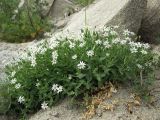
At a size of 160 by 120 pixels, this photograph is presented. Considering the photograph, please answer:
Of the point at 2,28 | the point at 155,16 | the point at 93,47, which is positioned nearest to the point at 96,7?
the point at 155,16

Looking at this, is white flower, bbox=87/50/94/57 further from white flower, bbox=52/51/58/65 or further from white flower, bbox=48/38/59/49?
white flower, bbox=48/38/59/49

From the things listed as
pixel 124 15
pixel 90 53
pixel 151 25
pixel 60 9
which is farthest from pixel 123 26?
pixel 60 9

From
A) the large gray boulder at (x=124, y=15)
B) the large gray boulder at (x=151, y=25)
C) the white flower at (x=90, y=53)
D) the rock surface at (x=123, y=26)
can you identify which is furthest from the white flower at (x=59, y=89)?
the large gray boulder at (x=151, y=25)

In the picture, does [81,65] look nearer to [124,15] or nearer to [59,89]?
[59,89]

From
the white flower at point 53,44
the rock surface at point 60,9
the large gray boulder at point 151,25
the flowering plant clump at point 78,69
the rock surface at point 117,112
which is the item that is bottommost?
the rock surface at point 117,112

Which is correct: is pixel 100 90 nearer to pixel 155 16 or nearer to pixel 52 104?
pixel 52 104

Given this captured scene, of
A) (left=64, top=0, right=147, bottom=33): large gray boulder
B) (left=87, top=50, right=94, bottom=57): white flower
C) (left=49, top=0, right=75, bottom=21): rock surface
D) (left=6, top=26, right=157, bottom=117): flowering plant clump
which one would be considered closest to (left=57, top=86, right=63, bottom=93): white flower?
(left=6, top=26, right=157, bottom=117): flowering plant clump

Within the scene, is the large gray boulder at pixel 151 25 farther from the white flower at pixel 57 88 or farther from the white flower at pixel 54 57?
the white flower at pixel 57 88
